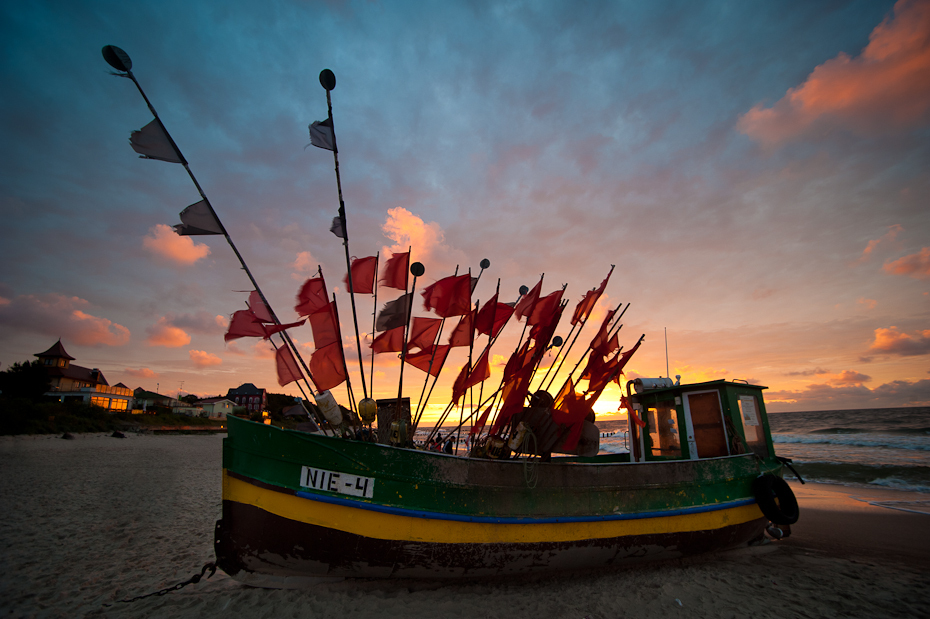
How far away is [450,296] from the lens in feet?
19.9

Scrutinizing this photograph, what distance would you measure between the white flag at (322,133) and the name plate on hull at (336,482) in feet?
13.2

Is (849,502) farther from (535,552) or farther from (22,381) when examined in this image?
(22,381)

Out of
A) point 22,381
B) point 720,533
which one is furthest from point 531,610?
point 22,381

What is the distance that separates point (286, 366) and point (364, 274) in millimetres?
1667

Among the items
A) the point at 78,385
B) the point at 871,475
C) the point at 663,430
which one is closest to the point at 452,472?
the point at 663,430

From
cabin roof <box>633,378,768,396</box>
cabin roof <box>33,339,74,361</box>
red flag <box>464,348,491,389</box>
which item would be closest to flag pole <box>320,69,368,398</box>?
red flag <box>464,348,491,389</box>

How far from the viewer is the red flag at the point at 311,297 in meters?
5.35

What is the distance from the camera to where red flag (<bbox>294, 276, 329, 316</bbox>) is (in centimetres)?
535

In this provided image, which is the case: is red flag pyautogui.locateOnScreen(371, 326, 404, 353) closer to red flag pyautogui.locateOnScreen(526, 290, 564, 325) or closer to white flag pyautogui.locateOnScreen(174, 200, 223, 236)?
red flag pyautogui.locateOnScreen(526, 290, 564, 325)

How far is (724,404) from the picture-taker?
7.30m

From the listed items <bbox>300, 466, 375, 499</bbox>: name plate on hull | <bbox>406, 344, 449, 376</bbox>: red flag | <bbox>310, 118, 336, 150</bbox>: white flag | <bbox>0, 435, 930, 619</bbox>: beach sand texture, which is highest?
<bbox>310, 118, 336, 150</bbox>: white flag

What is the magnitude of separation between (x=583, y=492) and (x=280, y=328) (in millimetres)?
4594

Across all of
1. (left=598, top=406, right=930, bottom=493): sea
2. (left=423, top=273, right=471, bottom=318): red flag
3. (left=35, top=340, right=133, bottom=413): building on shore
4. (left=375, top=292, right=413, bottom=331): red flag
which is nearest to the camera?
(left=375, top=292, right=413, bottom=331): red flag

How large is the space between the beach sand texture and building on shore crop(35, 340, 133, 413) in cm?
5529
